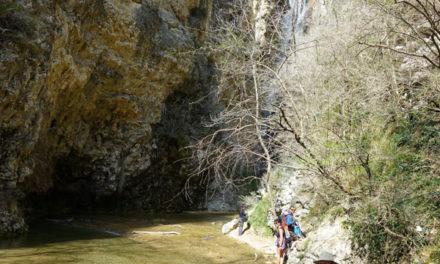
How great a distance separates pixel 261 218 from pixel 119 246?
4488 millimetres

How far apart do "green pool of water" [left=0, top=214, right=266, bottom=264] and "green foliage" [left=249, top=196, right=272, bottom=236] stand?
0.96 m

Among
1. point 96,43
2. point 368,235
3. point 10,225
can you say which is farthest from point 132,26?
point 368,235

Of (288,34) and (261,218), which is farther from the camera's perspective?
(261,218)

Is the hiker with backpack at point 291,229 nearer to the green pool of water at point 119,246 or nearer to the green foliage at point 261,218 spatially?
the green pool of water at point 119,246

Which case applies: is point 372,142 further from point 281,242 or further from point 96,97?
point 96,97

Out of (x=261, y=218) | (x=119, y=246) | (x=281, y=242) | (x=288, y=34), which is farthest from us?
(x=261, y=218)

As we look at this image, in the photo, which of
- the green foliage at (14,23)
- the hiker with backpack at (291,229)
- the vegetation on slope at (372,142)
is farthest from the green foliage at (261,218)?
the green foliage at (14,23)

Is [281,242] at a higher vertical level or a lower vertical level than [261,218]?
lower

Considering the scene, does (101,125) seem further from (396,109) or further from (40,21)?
(396,109)

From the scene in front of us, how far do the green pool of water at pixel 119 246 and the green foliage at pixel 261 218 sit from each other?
3.14 ft

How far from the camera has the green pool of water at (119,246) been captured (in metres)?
7.19

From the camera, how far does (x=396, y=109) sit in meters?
6.38

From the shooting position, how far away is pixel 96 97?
44.5 ft

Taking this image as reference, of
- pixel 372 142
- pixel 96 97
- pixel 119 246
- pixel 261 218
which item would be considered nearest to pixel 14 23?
pixel 96 97
